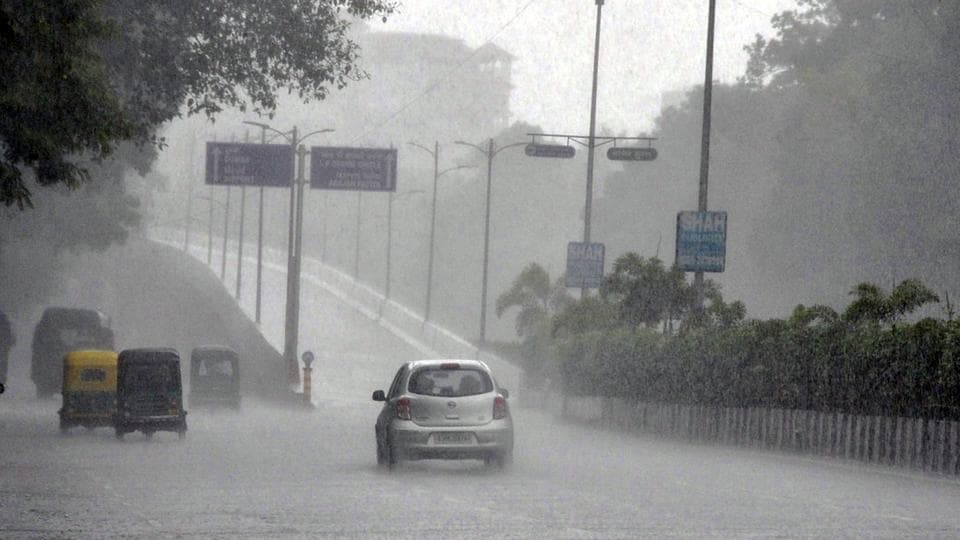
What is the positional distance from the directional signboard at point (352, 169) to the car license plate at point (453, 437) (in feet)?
118

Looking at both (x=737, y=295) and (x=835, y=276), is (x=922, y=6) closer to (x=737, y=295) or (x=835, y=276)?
(x=835, y=276)

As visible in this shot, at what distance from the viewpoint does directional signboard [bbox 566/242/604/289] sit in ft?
179

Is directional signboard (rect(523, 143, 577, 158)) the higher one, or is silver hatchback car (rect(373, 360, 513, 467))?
directional signboard (rect(523, 143, 577, 158))

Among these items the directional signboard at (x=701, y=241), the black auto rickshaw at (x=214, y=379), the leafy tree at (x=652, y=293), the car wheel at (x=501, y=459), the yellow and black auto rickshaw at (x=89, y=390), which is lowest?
the black auto rickshaw at (x=214, y=379)

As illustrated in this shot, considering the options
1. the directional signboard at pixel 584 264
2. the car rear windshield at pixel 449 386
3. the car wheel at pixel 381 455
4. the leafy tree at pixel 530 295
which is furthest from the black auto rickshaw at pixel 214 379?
the car rear windshield at pixel 449 386

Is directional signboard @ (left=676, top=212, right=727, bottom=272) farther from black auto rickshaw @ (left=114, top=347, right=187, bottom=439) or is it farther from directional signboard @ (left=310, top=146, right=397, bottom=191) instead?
directional signboard @ (left=310, top=146, right=397, bottom=191)

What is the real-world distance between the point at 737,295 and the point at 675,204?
35.8 ft

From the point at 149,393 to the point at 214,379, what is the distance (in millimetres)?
19046

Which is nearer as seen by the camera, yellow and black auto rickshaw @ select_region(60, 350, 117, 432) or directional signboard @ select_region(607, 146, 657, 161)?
yellow and black auto rickshaw @ select_region(60, 350, 117, 432)

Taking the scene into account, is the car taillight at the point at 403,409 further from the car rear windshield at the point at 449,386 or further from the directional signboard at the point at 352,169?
the directional signboard at the point at 352,169

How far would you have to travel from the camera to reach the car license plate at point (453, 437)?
77.0 feet

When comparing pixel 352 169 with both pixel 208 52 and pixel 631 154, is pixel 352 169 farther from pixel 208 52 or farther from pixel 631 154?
pixel 208 52

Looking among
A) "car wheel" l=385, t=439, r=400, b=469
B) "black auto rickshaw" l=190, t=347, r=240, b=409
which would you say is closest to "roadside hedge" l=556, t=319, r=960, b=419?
"car wheel" l=385, t=439, r=400, b=469

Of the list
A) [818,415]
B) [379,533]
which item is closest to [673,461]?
[818,415]
